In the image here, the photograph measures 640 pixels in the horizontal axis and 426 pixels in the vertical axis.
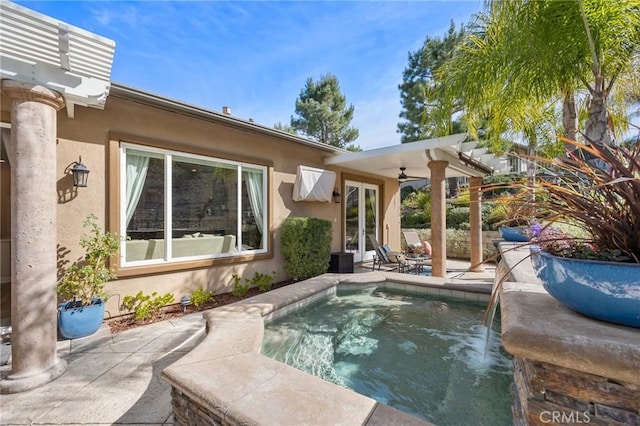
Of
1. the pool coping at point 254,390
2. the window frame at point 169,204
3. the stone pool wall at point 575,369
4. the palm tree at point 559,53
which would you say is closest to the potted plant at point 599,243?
the stone pool wall at point 575,369

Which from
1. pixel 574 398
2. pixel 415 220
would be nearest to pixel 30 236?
pixel 574 398

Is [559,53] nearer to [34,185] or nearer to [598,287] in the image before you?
[598,287]

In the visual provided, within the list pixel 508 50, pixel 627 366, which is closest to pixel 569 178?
pixel 627 366

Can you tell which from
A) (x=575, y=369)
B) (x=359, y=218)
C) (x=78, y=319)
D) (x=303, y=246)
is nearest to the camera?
(x=575, y=369)

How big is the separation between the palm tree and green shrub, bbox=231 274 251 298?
619cm

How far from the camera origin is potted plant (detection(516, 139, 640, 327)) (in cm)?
151

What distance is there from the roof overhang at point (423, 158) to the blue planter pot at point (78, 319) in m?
6.59

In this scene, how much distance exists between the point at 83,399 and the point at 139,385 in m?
0.46

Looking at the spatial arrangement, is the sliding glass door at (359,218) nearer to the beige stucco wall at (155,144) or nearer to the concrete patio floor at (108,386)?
the beige stucco wall at (155,144)

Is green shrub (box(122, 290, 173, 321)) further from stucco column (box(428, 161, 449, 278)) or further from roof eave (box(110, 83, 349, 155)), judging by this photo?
stucco column (box(428, 161, 449, 278))

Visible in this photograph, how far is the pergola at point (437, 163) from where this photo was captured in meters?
7.19

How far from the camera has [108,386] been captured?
3.14 metres

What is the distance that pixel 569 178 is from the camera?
1922mm

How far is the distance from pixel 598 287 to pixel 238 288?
6.26m
